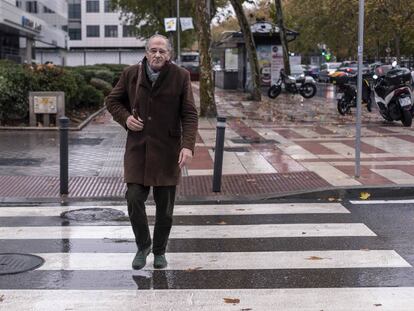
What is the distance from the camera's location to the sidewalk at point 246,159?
9.35 metres

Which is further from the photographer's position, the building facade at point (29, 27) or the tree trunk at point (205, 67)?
the building facade at point (29, 27)

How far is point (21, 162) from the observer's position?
11.3m

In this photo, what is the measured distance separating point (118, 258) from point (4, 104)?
36.3ft

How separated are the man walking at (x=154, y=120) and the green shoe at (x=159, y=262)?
394mm

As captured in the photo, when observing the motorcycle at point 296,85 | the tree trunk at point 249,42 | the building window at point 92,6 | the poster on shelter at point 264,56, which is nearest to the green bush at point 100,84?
the tree trunk at point 249,42

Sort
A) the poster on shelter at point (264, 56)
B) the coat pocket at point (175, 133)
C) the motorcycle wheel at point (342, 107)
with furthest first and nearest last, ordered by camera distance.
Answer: the poster on shelter at point (264, 56) < the motorcycle wheel at point (342, 107) < the coat pocket at point (175, 133)

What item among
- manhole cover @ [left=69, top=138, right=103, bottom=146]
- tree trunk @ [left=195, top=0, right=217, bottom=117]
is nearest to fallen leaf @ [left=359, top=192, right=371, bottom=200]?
manhole cover @ [left=69, top=138, right=103, bottom=146]

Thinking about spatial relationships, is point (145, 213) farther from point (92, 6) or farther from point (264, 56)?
point (92, 6)

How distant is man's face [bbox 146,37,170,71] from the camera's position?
525cm

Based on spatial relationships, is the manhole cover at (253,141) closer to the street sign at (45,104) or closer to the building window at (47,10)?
the street sign at (45,104)

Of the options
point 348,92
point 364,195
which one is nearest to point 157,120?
point 364,195

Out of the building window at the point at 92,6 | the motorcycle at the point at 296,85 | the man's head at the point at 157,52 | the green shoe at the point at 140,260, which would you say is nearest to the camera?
the man's head at the point at 157,52

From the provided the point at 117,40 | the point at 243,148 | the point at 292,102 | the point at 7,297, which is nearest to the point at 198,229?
the point at 7,297

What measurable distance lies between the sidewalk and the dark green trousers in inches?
127
